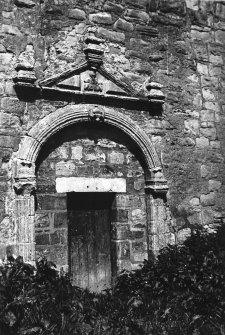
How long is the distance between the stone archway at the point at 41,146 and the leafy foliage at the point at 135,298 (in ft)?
1.58

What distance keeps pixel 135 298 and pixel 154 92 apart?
119 inches

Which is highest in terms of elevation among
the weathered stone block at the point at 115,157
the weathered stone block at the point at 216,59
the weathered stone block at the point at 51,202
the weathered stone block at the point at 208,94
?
the weathered stone block at the point at 216,59

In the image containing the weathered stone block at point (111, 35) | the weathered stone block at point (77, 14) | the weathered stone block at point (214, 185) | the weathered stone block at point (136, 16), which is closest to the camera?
the weathered stone block at point (77, 14)

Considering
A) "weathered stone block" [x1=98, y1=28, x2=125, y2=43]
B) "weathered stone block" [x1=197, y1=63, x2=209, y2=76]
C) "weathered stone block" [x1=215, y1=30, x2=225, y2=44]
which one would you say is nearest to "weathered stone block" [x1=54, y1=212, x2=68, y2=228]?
"weathered stone block" [x1=98, y1=28, x2=125, y2=43]

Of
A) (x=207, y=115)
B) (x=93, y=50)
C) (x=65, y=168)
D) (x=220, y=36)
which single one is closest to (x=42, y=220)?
(x=65, y=168)

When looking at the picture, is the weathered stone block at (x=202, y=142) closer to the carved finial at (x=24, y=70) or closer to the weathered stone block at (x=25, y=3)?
the carved finial at (x=24, y=70)

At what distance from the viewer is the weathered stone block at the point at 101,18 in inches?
248

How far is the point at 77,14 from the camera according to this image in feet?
20.3

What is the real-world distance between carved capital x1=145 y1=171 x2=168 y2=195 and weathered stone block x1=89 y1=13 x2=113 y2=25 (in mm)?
2349

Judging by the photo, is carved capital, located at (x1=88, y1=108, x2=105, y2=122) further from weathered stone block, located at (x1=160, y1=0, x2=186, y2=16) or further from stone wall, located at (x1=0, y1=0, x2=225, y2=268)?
weathered stone block, located at (x1=160, y1=0, x2=186, y2=16)

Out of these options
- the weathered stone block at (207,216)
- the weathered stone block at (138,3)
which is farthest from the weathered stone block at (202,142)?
the weathered stone block at (138,3)

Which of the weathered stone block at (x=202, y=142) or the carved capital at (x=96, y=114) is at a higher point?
the carved capital at (x=96, y=114)

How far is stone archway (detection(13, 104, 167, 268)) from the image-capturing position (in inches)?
210

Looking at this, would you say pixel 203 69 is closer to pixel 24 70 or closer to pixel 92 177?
pixel 92 177
